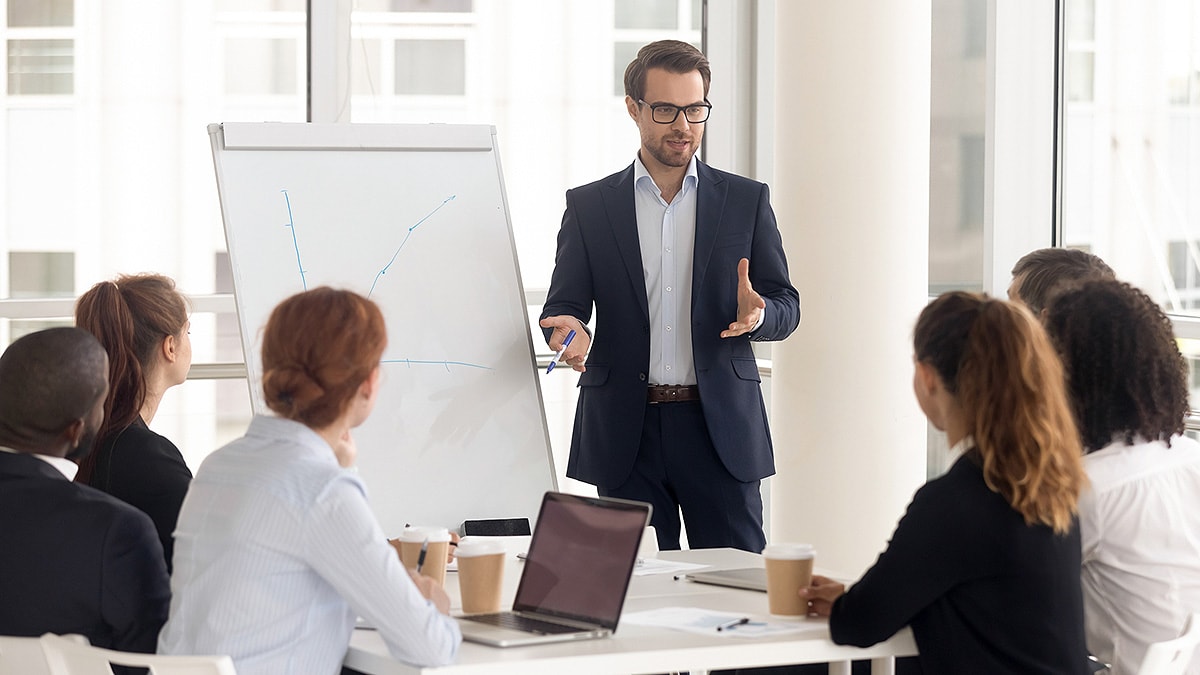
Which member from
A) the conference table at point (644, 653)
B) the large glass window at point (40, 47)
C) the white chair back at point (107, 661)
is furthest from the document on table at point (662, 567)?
the large glass window at point (40, 47)

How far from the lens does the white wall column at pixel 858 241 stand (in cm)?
420

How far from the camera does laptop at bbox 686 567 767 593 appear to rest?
7.68 feet

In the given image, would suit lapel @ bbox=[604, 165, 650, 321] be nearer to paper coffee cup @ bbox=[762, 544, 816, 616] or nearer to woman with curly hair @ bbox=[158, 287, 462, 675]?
paper coffee cup @ bbox=[762, 544, 816, 616]

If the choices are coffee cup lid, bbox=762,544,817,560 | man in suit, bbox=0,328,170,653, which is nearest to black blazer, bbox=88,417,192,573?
man in suit, bbox=0,328,170,653

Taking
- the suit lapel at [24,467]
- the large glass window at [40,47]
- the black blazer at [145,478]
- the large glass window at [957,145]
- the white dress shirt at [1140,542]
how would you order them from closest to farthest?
1. the suit lapel at [24,467]
2. the white dress shirt at [1140,542]
3. the black blazer at [145,478]
4. the large glass window at [957,145]
5. the large glass window at [40,47]

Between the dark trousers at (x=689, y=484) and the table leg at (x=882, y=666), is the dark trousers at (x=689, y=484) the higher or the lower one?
the higher one

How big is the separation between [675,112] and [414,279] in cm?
75

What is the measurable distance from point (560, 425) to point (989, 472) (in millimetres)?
3659

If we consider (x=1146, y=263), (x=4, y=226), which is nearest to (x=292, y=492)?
(x=1146, y=263)

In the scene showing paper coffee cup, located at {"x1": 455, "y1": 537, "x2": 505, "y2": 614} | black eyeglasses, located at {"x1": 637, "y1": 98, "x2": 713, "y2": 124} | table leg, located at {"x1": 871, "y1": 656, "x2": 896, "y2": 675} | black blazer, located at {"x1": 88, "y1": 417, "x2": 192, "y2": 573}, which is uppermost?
black eyeglasses, located at {"x1": 637, "y1": 98, "x2": 713, "y2": 124}

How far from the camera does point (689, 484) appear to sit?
10.7 ft

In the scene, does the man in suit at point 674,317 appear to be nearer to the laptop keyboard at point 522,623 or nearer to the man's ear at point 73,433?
the laptop keyboard at point 522,623

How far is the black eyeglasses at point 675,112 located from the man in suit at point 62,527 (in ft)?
5.20

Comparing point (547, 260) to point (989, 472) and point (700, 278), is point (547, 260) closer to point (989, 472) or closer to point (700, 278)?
point (700, 278)
